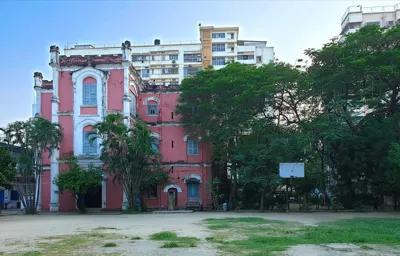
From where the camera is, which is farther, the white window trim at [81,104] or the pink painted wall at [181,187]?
the pink painted wall at [181,187]

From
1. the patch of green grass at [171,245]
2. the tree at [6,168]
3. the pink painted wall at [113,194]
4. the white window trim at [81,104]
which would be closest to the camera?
the patch of green grass at [171,245]

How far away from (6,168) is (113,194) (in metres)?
7.67

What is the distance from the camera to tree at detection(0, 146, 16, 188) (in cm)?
2639

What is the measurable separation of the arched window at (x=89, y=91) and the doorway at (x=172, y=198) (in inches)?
353

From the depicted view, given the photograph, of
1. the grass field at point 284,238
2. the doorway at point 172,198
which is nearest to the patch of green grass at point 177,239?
the grass field at point 284,238

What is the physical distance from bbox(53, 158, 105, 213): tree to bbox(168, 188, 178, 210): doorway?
5.87 m

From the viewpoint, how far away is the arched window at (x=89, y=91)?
3212 cm

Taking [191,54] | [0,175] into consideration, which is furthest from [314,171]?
[191,54]

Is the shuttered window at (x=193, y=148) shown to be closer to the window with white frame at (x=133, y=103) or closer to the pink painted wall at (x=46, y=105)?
the window with white frame at (x=133, y=103)

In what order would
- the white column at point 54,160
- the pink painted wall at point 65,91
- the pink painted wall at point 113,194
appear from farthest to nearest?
1. the pink painted wall at point 65,91
2. the pink painted wall at point 113,194
3. the white column at point 54,160

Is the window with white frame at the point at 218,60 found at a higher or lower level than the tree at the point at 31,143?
higher

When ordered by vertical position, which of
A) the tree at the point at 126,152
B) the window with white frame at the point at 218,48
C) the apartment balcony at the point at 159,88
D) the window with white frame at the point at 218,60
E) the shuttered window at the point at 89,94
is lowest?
the tree at the point at 126,152

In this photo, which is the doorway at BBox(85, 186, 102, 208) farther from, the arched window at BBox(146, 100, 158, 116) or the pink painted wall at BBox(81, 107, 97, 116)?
the arched window at BBox(146, 100, 158, 116)

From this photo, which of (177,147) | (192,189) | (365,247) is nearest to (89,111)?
(177,147)
